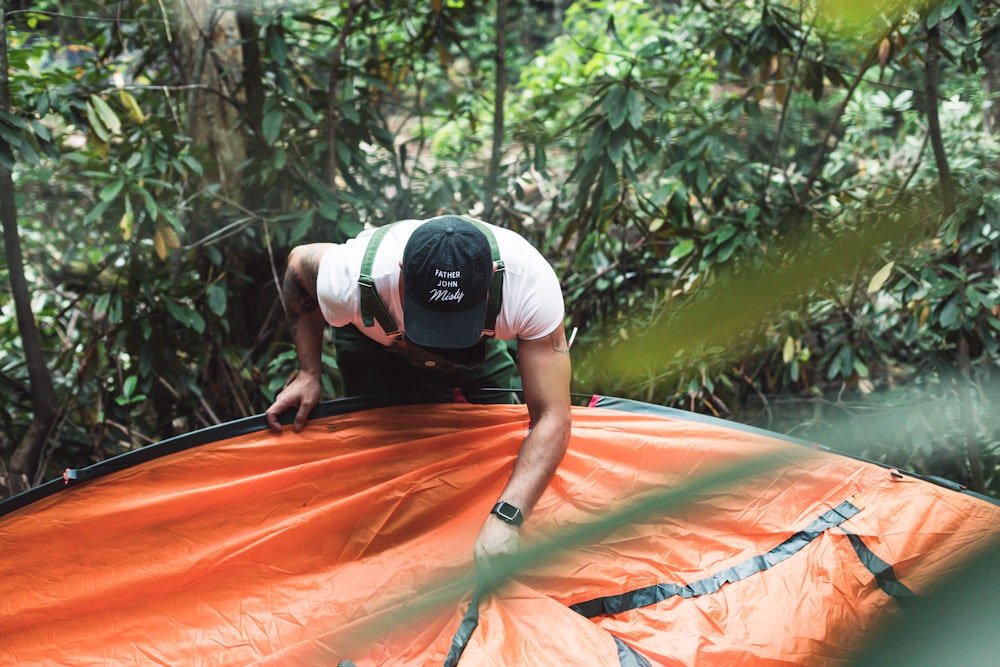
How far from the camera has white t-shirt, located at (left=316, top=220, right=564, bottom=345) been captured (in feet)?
4.17

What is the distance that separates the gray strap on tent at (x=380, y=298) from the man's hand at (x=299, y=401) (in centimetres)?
19

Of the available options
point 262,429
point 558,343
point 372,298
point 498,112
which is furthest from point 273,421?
point 498,112

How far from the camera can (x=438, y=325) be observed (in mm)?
1192

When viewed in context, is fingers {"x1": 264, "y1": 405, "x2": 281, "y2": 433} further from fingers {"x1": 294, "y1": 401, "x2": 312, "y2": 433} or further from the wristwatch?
the wristwatch

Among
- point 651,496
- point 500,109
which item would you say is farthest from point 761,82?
point 651,496

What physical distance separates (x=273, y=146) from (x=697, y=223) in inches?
51.6

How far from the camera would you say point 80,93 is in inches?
75.4

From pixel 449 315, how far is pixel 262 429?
0.50m

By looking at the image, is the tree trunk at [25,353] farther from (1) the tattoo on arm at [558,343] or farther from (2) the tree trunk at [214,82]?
(1) the tattoo on arm at [558,343]

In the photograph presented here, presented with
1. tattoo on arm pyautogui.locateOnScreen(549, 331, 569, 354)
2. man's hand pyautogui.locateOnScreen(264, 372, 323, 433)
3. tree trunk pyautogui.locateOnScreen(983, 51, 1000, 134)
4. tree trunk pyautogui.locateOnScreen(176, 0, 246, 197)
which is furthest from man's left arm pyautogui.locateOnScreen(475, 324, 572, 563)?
tree trunk pyautogui.locateOnScreen(983, 51, 1000, 134)

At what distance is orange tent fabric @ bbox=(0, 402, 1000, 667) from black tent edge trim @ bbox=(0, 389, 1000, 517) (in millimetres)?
11

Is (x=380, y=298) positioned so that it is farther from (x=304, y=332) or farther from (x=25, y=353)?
(x=25, y=353)

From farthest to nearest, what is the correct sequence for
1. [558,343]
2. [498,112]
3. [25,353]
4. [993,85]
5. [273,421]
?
[993,85]
[498,112]
[25,353]
[273,421]
[558,343]


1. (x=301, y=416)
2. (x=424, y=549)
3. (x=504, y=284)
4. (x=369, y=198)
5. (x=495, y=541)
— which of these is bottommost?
(x=424, y=549)
